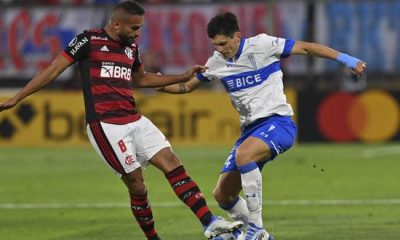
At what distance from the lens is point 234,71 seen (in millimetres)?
10164

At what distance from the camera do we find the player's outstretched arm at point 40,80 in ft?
31.4

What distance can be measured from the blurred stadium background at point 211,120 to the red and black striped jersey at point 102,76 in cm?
183

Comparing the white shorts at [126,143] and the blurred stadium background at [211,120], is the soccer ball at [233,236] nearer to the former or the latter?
the blurred stadium background at [211,120]

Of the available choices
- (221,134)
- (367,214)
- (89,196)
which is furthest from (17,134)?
(367,214)

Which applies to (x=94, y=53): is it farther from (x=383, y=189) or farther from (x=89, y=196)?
(x=383, y=189)

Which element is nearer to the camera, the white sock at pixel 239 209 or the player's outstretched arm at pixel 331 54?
the player's outstretched arm at pixel 331 54

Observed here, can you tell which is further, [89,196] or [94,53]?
[89,196]

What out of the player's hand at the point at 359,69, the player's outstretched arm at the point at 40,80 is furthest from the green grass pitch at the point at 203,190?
the player's outstretched arm at the point at 40,80

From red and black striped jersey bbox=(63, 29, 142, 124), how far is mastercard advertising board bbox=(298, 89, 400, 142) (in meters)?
15.3

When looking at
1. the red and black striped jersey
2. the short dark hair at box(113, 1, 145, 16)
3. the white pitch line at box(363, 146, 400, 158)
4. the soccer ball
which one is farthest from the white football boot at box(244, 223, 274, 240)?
the white pitch line at box(363, 146, 400, 158)

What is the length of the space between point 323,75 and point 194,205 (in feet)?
58.6

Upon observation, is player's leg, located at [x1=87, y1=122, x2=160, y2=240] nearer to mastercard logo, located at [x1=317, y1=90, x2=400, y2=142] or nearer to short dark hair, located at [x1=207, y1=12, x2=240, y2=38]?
short dark hair, located at [x1=207, y1=12, x2=240, y2=38]

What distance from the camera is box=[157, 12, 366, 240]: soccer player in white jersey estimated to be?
9.70 m

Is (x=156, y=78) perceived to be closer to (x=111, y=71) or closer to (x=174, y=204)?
(x=111, y=71)
